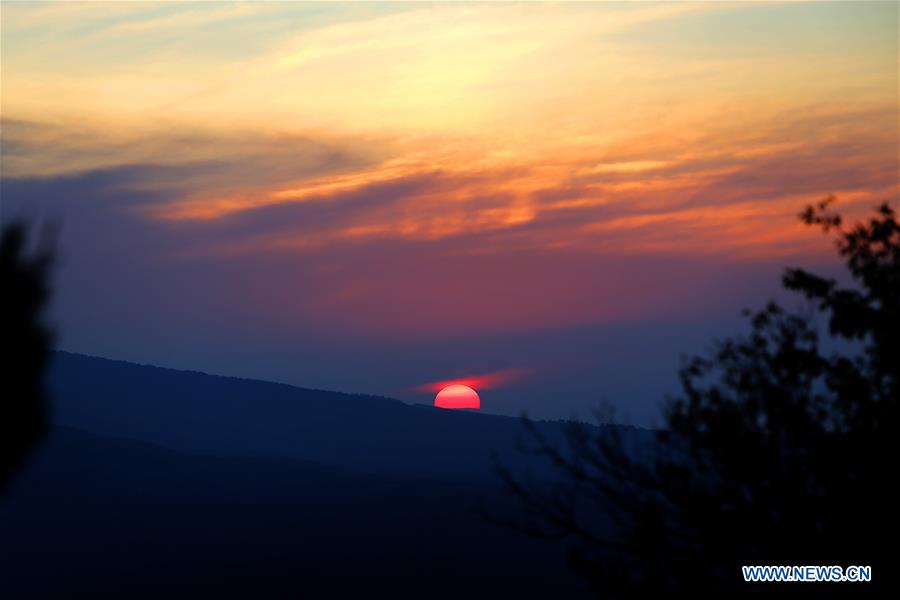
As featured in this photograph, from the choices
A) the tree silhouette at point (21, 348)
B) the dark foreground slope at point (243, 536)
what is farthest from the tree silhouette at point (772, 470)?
the dark foreground slope at point (243, 536)

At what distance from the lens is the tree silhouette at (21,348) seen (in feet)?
38.8

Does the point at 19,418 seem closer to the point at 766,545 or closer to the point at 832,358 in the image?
the point at 766,545

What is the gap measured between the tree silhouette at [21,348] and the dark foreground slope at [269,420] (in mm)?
Result: 102132

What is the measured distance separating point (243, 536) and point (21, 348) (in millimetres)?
48862

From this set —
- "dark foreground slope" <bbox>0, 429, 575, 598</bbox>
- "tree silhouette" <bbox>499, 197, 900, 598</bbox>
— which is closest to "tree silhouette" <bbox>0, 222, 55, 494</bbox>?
"tree silhouette" <bbox>499, 197, 900, 598</bbox>

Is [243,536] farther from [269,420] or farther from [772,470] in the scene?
[269,420]

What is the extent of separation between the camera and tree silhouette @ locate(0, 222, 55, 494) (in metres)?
11.8

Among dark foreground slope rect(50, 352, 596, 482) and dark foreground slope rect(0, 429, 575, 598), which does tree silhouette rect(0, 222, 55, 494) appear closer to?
dark foreground slope rect(0, 429, 575, 598)

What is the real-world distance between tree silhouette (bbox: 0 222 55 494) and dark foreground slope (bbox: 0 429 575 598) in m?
23.9

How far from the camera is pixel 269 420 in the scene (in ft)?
466

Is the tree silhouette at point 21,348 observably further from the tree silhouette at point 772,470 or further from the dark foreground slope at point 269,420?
the dark foreground slope at point 269,420

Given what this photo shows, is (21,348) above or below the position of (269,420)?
below

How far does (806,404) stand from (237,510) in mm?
59273

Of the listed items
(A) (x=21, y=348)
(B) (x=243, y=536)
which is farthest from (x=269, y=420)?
(A) (x=21, y=348)
